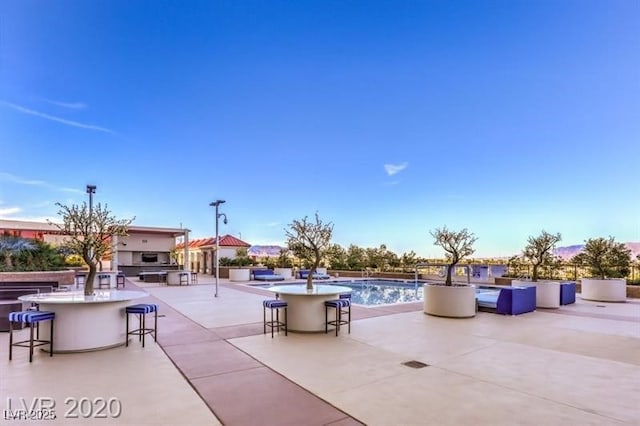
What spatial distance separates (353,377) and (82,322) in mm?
3819

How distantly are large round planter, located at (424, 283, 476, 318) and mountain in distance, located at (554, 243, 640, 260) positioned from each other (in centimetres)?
781

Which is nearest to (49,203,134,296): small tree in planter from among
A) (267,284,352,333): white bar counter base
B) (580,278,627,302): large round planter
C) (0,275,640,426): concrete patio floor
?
(0,275,640,426): concrete patio floor

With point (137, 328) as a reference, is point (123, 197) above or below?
above

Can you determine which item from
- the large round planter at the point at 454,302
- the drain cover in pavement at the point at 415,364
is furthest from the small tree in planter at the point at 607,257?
the drain cover in pavement at the point at 415,364

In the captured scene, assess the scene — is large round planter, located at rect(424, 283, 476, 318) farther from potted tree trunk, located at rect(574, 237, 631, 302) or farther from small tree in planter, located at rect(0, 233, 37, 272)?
small tree in planter, located at rect(0, 233, 37, 272)

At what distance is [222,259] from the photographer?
882 inches

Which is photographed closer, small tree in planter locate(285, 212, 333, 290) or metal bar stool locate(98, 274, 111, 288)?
small tree in planter locate(285, 212, 333, 290)

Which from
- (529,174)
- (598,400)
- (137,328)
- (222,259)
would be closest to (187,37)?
(137,328)

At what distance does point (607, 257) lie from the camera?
12.5m

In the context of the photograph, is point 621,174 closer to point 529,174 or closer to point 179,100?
point 529,174

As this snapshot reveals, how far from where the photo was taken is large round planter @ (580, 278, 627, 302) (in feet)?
35.9

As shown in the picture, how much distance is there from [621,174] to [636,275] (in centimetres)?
374

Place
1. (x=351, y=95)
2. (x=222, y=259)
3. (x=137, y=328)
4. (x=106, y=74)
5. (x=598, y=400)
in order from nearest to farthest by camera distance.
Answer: (x=598, y=400) → (x=137, y=328) → (x=106, y=74) → (x=351, y=95) → (x=222, y=259)

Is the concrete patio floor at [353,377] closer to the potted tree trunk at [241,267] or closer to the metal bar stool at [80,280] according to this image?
the metal bar stool at [80,280]
